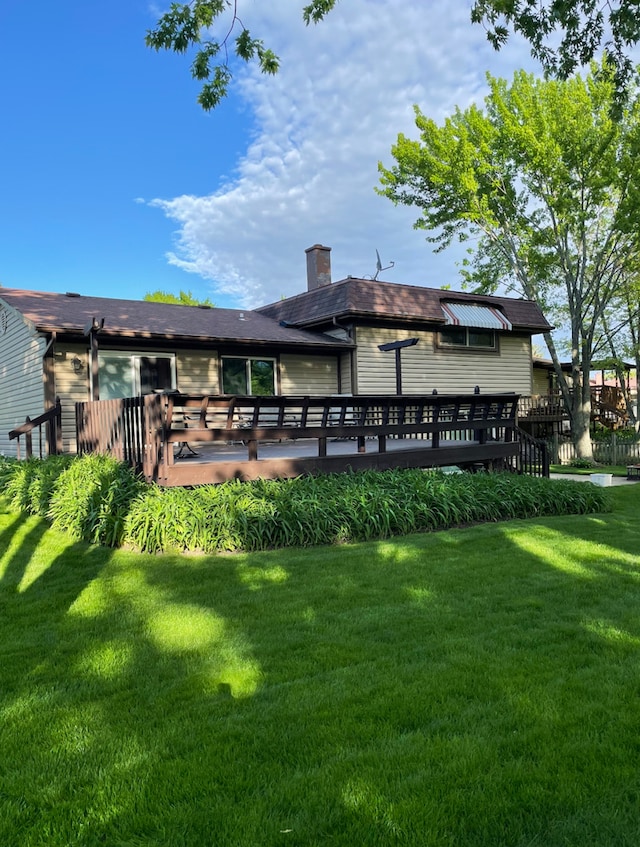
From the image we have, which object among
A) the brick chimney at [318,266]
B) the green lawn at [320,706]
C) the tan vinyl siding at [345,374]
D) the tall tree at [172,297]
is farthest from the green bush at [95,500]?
the tall tree at [172,297]

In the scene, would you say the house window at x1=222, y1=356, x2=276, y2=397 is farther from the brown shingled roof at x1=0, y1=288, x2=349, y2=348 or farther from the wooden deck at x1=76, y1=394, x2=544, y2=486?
the wooden deck at x1=76, y1=394, x2=544, y2=486

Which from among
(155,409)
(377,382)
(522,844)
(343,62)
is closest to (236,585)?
(155,409)

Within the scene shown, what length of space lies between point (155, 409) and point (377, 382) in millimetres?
8842

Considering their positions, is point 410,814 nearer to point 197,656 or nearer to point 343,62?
point 197,656

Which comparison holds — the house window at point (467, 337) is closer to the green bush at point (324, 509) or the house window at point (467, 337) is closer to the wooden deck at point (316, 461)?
the wooden deck at point (316, 461)

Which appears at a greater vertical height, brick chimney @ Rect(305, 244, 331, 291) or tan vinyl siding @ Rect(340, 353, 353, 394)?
brick chimney @ Rect(305, 244, 331, 291)

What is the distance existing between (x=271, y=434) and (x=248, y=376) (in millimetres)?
6442

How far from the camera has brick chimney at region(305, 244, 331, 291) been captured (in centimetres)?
1844

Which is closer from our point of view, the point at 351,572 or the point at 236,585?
the point at 236,585

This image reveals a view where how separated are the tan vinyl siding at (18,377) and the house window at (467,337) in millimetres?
10184

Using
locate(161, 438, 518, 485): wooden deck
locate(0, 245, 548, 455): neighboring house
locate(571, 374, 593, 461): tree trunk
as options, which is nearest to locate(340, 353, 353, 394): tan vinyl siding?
locate(0, 245, 548, 455): neighboring house

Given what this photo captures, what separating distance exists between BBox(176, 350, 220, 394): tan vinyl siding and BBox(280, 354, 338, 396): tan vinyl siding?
5.67 feet

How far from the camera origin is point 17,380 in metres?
14.1

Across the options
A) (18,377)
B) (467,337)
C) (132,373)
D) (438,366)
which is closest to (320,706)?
(132,373)
